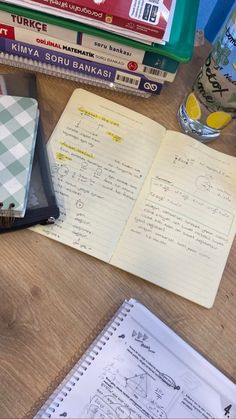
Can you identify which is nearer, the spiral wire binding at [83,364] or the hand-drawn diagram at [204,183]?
the spiral wire binding at [83,364]

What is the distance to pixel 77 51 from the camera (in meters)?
0.65

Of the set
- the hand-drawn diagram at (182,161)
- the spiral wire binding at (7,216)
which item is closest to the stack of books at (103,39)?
the hand-drawn diagram at (182,161)

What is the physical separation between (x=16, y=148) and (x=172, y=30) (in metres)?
0.26

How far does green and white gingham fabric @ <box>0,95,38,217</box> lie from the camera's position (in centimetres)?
57

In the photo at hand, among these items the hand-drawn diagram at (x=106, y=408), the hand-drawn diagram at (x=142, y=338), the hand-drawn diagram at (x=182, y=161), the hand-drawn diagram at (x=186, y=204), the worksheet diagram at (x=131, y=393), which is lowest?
the hand-drawn diagram at (x=106, y=408)

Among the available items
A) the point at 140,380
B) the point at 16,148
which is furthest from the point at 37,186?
the point at 140,380

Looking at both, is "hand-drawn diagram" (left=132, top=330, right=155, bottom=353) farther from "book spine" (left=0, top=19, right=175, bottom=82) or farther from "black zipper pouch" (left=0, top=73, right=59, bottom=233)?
"book spine" (left=0, top=19, right=175, bottom=82)

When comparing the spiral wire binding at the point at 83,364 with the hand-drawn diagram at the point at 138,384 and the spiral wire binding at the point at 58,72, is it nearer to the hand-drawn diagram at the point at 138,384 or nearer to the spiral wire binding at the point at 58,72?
the hand-drawn diagram at the point at 138,384

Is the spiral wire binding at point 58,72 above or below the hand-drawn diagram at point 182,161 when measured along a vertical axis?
above

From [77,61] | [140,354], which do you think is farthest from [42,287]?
[77,61]

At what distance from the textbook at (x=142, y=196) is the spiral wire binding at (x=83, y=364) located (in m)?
0.06

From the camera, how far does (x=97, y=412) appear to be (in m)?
0.53

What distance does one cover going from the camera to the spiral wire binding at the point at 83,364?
525 mm

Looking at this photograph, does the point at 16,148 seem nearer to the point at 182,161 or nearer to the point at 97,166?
the point at 97,166
